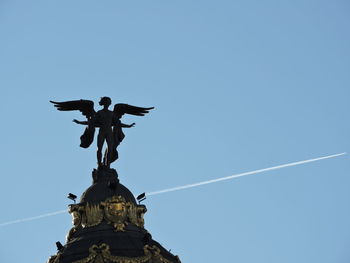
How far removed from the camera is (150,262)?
55062 mm

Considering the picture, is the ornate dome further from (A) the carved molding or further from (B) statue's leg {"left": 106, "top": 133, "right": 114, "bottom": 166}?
(B) statue's leg {"left": 106, "top": 133, "right": 114, "bottom": 166}

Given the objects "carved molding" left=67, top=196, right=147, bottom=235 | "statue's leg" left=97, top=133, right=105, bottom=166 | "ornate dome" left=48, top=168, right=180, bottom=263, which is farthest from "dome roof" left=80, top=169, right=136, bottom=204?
"statue's leg" left=97, top=133, right=105, bottom=166

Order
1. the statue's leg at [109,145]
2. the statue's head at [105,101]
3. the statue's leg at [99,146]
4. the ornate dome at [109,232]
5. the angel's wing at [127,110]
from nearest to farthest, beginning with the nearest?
the ornate dome at [109,232] → the statue's leg at [99,146] → the statue's leg at [109,145] → the statue's head at [105,101] → the angel's wing at [127,110]

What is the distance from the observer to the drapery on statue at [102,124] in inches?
2378

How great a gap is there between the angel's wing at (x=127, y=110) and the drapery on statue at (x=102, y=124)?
0.52 feet

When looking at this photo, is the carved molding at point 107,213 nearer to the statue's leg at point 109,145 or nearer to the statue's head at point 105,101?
the statue's leg at point 109,145

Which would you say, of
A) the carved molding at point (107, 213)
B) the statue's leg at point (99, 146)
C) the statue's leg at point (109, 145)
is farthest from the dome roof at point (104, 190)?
the statue's leg at point (109, 145)

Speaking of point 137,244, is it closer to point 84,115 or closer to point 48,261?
point 48,261

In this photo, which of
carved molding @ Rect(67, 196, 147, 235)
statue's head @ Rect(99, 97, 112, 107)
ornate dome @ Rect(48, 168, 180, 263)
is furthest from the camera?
statue's head @ Rect(99, 97, 112, 107)

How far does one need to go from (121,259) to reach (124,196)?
3931 millimetres

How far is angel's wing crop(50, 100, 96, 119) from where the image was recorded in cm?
6081

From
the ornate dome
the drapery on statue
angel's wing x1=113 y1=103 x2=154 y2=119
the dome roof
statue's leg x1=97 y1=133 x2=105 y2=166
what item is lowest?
the ornate dome

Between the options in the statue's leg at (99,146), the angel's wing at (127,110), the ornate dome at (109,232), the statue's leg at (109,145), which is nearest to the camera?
the ornate dome at (109,232)

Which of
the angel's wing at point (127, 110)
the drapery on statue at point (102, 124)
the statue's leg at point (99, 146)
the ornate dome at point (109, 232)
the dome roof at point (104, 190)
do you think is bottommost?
the ornate dome at point (109, 232)
